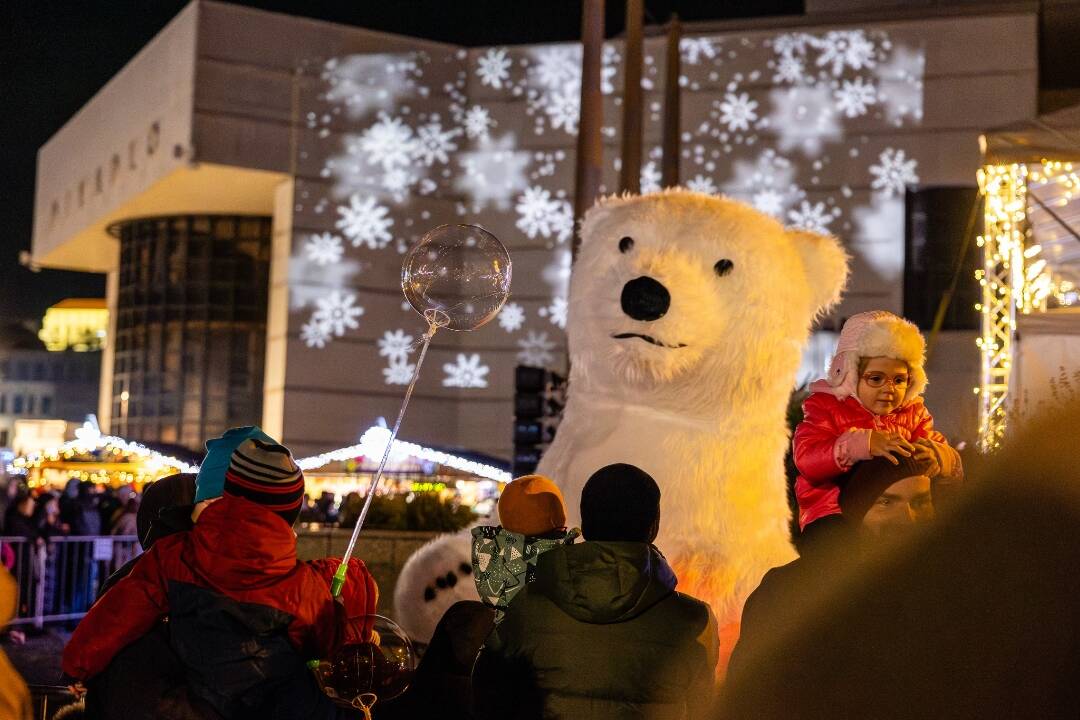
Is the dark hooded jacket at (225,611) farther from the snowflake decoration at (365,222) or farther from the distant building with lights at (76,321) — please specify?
the distant building with lights at (76,321)

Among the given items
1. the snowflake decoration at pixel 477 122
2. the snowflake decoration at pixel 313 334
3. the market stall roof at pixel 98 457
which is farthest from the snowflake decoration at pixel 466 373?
the market stall roof at pixel 98 457

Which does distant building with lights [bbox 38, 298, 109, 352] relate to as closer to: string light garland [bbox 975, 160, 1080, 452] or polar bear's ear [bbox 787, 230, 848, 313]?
string light garland [bbox 975, 160, 1080, 452]

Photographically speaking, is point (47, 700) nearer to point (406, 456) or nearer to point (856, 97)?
point (406, 456)

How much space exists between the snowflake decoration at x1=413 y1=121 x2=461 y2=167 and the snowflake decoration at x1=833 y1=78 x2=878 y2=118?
7.78 meters

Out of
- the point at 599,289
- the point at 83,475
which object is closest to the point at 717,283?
the point at 599,289

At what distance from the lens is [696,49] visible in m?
26.2

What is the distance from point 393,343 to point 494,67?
6.00 meters

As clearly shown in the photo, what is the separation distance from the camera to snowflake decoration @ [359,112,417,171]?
2711 centimetres

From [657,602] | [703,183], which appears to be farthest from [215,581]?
[703,183]

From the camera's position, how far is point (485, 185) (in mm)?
27500

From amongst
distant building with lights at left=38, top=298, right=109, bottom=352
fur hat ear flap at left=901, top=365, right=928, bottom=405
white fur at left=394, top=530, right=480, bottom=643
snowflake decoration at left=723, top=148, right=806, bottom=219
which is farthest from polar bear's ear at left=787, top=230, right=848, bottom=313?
distant building with lights at left=38, top=298, right=109, bottom=352

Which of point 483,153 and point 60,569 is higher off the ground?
point 483,153

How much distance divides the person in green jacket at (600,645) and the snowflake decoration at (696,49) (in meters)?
24.2

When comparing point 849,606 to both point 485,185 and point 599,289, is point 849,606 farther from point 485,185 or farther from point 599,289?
point 485,185
